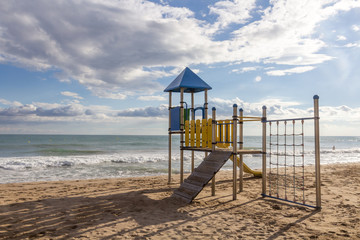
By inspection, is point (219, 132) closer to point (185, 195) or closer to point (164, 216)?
point (185, 195)

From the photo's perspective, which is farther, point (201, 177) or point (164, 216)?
point (201, 177)

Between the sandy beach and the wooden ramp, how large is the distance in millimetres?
324

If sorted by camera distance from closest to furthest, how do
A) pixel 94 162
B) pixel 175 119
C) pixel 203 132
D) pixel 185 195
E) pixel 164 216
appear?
1. pixel 164 216
2. pixel 185 195
3. pixel 203 132
4. pixel 175 119
5. pixel 94 162

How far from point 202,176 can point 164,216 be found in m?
1.93

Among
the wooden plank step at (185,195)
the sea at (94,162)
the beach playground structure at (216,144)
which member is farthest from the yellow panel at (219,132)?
the sea at (94,162)

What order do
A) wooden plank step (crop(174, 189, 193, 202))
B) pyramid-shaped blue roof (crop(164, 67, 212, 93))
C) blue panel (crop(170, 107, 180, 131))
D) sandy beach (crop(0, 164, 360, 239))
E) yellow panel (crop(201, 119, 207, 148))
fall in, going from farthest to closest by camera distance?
blue panel (crop(170, 107, 180, 131)) → pyramid-shaped blue roof (crop(164, 67, 212, 93)) → yellow panel (crop(201, 119, 207, 148)) → wooden plank step (crop(174, 189, 193, 202)) → sandy beach (crop(0, 164, 360, 239))

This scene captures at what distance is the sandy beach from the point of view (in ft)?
16.9

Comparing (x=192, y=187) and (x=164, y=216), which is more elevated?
(x=192, y=187)

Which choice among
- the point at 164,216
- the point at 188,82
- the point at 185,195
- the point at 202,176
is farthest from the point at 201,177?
the point at 188,82

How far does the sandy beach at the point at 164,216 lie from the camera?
16.9 ft

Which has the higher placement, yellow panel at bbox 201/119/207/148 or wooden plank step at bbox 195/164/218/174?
yellow panel at bbox 201/119/207/148

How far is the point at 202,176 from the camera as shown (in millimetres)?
7754

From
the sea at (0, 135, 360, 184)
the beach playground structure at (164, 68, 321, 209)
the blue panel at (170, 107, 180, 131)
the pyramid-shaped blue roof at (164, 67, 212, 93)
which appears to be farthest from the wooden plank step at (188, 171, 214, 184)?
the pyramid-shaped blue roof at (164, 67, 212, 93)

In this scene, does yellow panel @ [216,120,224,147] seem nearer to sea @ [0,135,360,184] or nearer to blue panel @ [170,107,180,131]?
blue panel @ [170,107,180,131]
